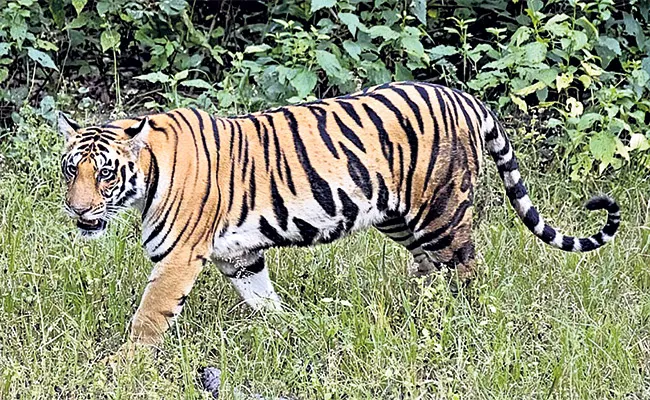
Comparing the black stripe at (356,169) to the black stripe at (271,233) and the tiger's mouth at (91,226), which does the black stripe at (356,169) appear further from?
the tiger's mouth at (91,226)

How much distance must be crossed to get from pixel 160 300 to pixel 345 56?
8.07 feet

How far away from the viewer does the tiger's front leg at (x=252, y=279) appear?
455 centimetres

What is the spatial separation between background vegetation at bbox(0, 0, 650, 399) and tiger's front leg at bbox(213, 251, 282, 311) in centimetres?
8

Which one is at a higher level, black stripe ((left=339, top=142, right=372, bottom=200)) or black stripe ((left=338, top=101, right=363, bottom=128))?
black stripe ((left=338, top=101, right=363, bottom=128))

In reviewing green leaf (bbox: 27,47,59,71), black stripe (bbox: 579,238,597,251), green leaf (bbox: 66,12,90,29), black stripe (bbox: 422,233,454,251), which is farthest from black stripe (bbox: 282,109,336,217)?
green leaf (bbox: 66,12,90,29)

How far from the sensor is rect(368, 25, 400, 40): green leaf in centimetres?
584

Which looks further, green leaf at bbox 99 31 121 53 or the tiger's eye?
green leaf at bbox 99 31 121 53

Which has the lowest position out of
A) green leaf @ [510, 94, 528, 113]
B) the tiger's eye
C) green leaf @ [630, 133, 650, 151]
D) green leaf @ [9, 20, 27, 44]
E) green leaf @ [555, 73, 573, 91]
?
green leaf @ [630, 133, 650, 151]

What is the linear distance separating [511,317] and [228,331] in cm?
119

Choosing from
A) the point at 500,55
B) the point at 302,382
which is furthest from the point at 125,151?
the point at 500,55

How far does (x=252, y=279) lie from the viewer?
465 cm

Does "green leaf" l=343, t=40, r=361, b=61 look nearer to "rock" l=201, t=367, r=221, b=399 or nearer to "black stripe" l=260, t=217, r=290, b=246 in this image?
"black stripe" l=260, t=217, r=290, b=246

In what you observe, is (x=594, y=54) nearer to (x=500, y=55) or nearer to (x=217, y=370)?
(x=500, y=55)

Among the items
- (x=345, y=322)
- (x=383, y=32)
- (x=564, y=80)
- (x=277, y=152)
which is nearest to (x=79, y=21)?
(x=383, y=32)
